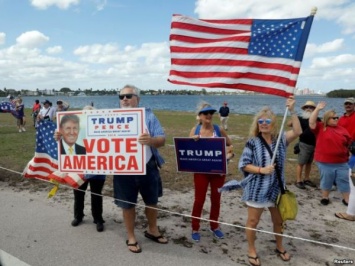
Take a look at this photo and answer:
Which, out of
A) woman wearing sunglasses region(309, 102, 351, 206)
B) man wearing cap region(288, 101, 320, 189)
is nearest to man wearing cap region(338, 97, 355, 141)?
woman wearing sunglasses region(309, 102, 351, 206)

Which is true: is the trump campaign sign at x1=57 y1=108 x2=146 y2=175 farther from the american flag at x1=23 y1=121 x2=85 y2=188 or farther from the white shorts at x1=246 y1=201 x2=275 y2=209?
the white shorts at x1=246 y1=201 x2=275 y2=209

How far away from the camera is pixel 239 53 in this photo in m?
3.91

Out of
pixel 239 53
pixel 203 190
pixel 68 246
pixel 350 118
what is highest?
pixel 239 53

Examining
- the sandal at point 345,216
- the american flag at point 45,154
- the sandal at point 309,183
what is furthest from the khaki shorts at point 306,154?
the american flag at point 45,154

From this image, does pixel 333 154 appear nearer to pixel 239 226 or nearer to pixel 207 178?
pixel 207 178

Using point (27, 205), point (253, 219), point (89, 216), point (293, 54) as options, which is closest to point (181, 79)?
point (293, 54)

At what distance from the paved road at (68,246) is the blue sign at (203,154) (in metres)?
1.11

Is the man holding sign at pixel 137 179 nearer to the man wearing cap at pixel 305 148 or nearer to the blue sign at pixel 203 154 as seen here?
the blue sign at pixel 203 154

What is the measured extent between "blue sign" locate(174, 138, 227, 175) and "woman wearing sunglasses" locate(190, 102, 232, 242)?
106 millimetres

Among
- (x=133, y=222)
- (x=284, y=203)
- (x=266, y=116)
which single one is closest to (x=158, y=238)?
(x=133, y=222)

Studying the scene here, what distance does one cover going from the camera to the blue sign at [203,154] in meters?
4.30

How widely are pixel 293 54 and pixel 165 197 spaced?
3.80 m

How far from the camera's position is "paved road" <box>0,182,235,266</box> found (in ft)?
12.2

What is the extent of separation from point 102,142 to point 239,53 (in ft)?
6.99
